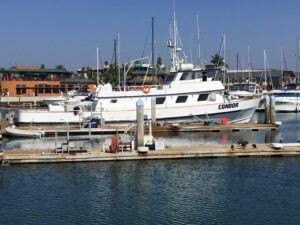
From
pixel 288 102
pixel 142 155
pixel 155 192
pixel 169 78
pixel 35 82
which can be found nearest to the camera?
pixel 155 192

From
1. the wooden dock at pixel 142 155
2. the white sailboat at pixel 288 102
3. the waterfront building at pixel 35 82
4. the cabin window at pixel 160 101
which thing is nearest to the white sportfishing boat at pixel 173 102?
the cabin window at pixel 160 101

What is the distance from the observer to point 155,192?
22844 mm

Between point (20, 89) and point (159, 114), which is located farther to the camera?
point (20, 89)

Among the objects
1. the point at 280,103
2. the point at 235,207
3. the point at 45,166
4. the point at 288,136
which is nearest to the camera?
the point at 235,207

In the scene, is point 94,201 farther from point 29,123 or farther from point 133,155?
point 29,123

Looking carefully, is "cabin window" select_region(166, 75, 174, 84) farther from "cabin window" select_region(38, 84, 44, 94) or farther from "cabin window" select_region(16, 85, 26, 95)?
"cabin window" select_region(16, 85, 26, 95)

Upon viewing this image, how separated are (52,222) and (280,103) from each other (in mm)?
58038

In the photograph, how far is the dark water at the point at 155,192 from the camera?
19.3 m

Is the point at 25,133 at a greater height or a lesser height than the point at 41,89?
lesser

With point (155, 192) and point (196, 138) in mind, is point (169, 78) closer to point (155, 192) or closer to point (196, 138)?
point (196, 138)

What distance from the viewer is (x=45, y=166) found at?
27.8 meters

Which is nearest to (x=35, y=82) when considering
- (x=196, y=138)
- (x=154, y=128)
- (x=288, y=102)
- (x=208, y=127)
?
(x=288, y=102)

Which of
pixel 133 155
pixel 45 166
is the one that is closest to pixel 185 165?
pixel 133 155

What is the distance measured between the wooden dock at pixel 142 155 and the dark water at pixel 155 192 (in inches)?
15.9
